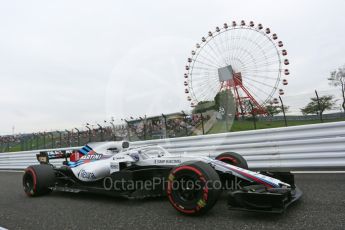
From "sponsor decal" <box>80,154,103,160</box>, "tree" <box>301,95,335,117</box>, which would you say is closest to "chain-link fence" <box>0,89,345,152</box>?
"tree" <box>301,95,335,117</box>

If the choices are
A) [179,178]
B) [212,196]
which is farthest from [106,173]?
[212,196]

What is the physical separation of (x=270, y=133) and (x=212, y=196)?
4.23 m

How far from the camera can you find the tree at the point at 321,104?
9680 mm

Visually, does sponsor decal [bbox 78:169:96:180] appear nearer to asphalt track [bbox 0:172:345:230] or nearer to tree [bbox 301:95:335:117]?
asphalt track [bbox 0:172:345:230]

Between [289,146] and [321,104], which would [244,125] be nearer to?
[321,104]

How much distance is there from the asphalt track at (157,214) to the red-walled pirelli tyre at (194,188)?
5.2 inches

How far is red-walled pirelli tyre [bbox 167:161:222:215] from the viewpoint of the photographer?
3.59 meters

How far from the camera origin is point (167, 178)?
15.0ft

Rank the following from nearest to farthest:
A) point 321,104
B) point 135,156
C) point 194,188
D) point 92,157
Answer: point 194,188 → point 135,156 → point 92,157 → point 321,104

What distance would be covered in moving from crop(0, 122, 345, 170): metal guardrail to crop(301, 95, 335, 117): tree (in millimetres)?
3322

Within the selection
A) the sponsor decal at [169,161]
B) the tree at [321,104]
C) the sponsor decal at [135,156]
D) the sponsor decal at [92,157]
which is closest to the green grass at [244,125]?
the tree at [321,104]

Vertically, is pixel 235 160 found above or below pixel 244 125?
below

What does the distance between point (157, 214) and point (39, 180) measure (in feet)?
9.42

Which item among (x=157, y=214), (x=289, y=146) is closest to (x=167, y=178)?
(x=157, y=214)
